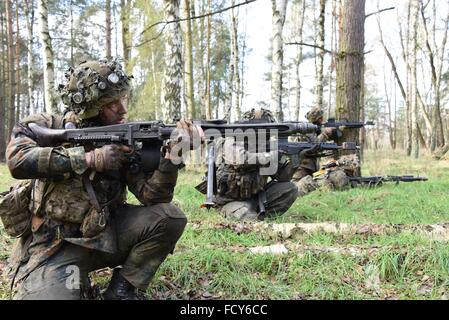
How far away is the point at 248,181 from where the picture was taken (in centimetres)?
579

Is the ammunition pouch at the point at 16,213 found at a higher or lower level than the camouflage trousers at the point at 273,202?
higher

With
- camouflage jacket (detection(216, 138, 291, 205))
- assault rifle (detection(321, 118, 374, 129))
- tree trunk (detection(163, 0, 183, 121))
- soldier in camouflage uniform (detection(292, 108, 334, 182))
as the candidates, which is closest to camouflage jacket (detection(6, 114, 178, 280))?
camouflage jacket (detection(216, 138, 291, 205))

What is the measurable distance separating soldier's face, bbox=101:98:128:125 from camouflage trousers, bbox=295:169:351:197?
538 centimetres

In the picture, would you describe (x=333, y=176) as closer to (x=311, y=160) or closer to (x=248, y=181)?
(x=311, y=160)

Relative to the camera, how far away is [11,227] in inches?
113

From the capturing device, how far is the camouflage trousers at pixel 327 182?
26.4ft

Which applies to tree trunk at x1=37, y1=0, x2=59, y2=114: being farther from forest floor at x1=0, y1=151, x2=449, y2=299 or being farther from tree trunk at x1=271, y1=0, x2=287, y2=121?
forest floor at x1=0, y1=151, x2=449, y2=299

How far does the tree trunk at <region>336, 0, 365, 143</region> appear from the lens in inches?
294

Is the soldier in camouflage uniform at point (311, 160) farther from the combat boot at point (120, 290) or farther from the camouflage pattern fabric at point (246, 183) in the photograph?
the combat boot at point (120, 290)

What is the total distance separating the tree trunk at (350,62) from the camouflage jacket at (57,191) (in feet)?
18.1

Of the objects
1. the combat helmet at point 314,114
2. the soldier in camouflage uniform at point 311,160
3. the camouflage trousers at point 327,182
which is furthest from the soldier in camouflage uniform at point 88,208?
the combat helmet at point 314,114

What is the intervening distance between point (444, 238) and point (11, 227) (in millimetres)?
3560
